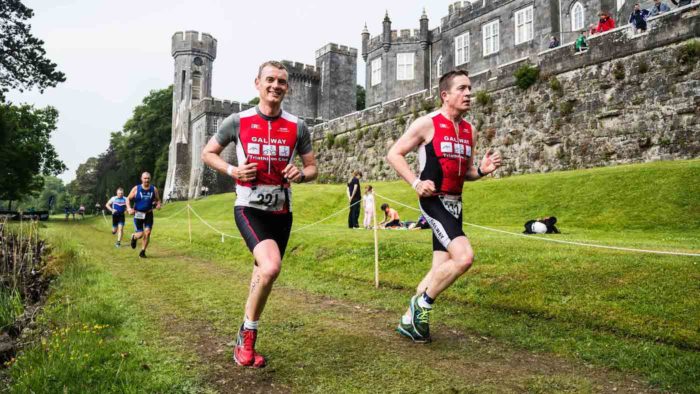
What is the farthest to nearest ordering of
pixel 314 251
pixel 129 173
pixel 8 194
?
1. pixel 129 173
2. pixel 8 194
3. pixel 314 251

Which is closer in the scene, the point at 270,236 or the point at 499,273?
the point at 270,236

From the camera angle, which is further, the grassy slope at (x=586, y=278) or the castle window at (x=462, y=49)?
the castle window at (x=462, y=49)

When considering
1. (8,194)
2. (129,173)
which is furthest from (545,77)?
(129,173)

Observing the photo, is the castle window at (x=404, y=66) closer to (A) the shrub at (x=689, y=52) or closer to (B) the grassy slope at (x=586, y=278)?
(A) the shrub at (x=689, y=52)

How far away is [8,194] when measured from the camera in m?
39.9

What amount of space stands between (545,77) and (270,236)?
64.6 feet

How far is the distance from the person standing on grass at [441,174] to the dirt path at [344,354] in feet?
1.31

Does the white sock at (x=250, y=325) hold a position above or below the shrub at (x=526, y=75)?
below

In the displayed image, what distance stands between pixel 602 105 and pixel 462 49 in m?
17.4

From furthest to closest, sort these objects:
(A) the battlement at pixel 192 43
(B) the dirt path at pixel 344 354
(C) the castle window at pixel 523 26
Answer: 1. (A) the battlement at pixel 192 43
2. (C) the castle window at pixel 523 26
3. (B) the dirt path at pixel 344 354

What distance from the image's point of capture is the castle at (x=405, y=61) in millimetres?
22609

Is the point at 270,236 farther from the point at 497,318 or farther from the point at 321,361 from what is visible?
the point at 497,318

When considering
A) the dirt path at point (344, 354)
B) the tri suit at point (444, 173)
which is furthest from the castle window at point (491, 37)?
the tri suit at point (444, 173)

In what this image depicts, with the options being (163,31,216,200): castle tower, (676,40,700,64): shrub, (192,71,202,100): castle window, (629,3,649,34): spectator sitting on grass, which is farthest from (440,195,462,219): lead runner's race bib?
(192,71,202,100): castle window
